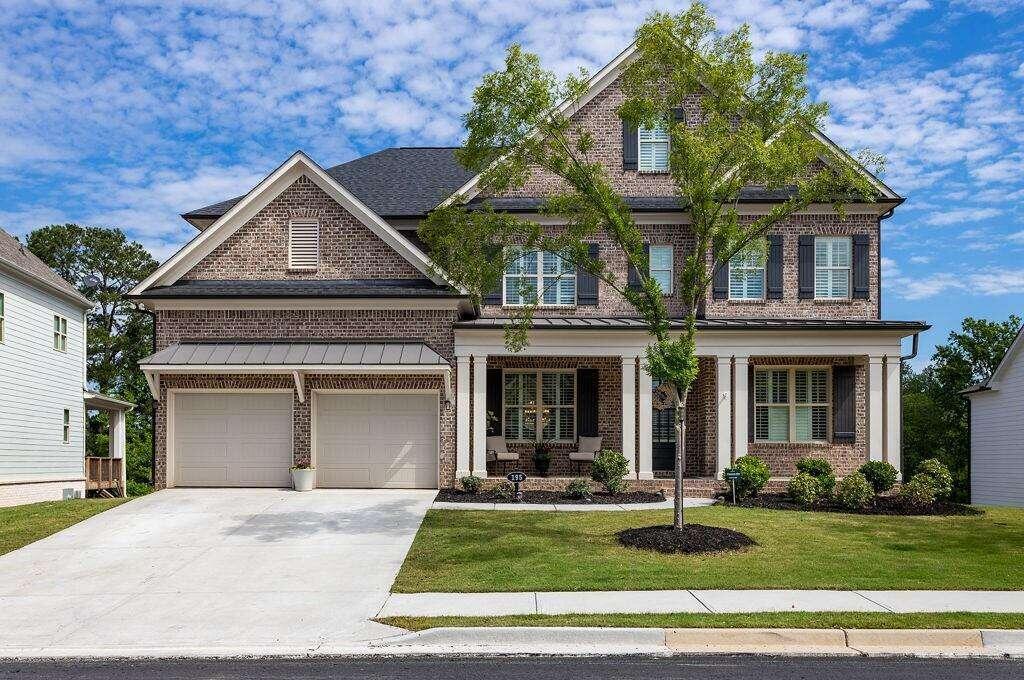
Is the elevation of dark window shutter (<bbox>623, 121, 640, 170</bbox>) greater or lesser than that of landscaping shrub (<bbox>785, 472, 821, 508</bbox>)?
greater

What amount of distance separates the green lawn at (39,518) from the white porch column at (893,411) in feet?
55.4

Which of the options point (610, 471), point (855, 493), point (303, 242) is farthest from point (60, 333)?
point (855, 493)

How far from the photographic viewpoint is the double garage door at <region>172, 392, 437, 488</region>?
1936 centimetres

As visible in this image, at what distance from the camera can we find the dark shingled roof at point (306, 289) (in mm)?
18891

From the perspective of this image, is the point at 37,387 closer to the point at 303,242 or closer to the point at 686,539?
the point at 303,242

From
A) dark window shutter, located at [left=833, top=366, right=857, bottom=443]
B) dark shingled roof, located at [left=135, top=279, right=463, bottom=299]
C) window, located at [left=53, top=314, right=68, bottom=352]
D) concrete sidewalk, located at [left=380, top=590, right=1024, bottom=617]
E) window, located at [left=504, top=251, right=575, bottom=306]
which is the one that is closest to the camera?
concrete sidewalk, located at [left=380, top=590, right=1024, bottom=617]

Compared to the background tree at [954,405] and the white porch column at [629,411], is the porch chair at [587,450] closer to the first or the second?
the white porch column at [629,411]

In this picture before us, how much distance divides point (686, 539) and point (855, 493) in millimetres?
6253

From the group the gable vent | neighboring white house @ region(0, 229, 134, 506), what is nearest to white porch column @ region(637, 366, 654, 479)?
the gable vent

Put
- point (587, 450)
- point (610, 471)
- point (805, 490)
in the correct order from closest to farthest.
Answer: point (805, 490) < point (610, 471) < point (587, 450)

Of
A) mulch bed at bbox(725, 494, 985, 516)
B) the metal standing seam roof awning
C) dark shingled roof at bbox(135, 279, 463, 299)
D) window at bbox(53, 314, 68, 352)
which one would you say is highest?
dark shingled roof at bbox(135, 279, 463, 299)

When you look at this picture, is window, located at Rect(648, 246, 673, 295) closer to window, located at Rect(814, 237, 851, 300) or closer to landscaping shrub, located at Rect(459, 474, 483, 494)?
window, located at Rect(814, 237, 851, 300)

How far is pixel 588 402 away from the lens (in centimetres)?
2177

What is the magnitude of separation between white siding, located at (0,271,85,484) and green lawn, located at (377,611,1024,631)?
16.8 m
